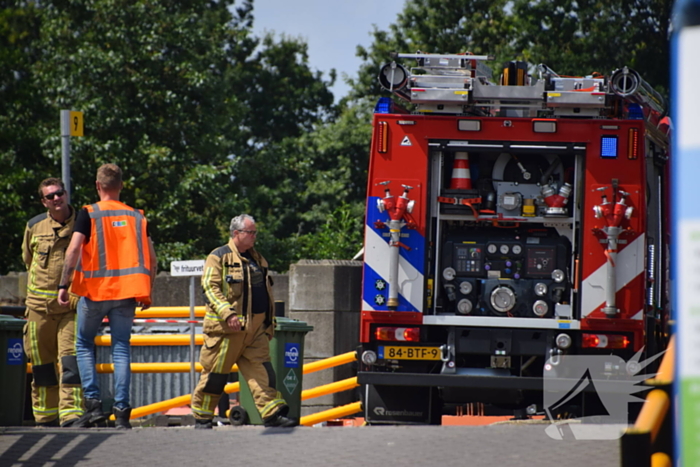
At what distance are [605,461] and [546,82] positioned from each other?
3665mm

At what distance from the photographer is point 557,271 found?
8648 mm

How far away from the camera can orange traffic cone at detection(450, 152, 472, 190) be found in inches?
340

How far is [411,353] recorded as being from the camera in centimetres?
860

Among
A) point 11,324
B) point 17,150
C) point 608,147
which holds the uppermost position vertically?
point 17,150

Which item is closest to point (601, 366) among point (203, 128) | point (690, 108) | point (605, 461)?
point (605, 461)

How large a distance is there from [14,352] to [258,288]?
6.63 ft

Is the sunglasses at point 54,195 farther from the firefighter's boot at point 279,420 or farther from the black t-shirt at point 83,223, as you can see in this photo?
the firefighter's boot at point 279,420

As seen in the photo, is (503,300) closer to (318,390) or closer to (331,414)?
(331,414)

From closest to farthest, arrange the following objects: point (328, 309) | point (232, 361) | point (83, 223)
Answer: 1. point (83, 223)
2. point (232, 361)
3. point (328, 309)

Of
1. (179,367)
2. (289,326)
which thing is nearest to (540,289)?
(289,326)

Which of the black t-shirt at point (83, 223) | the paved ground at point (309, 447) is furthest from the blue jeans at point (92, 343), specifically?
the paved ground at point (309, 447)

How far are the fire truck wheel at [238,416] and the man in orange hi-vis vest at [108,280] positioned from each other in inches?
37.7

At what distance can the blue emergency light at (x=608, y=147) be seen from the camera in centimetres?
834

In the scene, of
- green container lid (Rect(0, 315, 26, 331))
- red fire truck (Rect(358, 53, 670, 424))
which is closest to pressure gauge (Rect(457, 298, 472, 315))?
red fire truck (Rect(358, 53, 670, 424))
